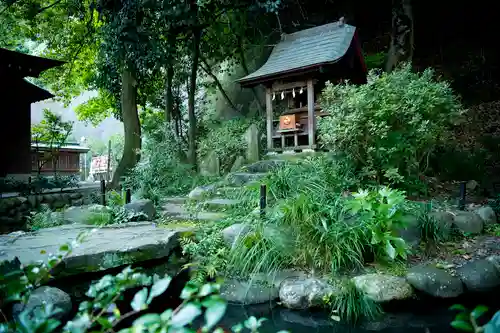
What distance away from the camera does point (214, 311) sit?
34.6 inches

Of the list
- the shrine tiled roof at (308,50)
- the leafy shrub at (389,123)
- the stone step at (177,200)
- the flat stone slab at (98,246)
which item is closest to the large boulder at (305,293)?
the flat stone slab at (98,246)

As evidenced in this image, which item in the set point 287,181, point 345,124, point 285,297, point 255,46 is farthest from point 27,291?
point 255,46

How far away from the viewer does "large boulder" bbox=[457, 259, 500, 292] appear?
4449mm

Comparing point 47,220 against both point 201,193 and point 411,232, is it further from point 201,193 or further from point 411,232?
point 411,232

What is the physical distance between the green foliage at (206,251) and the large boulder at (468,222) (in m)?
3.63

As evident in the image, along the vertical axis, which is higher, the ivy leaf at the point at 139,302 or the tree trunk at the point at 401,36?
the tree trunk at the point at 401,36

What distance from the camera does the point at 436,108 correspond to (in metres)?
6.09

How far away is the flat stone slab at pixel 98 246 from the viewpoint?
4.07 m

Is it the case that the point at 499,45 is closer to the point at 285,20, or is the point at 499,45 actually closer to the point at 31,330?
the point at 285,20

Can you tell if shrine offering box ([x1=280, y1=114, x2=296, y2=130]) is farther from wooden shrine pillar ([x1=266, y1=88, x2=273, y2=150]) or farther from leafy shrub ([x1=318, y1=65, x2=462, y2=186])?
leafy shrub ([x1=318, y1=65, x2=462, y2=186])

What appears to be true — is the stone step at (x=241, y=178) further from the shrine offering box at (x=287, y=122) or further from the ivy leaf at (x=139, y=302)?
the ivy leaf at (x=139, y=302)

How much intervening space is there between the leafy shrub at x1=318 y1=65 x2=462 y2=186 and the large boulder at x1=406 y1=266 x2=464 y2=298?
190cm

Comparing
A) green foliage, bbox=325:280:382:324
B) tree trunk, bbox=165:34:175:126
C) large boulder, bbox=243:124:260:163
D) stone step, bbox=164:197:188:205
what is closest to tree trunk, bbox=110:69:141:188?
tree trunk, bbox=165:34:175:126

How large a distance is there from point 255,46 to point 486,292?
37.4 ft
